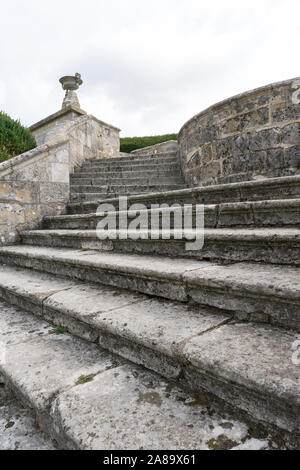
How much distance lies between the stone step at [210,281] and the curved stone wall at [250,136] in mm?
2693

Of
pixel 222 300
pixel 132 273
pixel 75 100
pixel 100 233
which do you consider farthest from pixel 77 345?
pixel 75 100

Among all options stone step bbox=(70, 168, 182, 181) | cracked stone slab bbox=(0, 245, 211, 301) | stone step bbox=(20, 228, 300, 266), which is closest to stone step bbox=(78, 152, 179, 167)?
stone step bbox=(70, 168, 182, 181)

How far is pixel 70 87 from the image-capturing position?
365 inches

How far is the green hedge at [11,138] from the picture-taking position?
439 centimetres

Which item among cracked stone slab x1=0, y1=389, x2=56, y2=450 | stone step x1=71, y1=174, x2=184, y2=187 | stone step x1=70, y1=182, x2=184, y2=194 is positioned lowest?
cracked stone slab x1=0, y1=389, x2=56, y2=450

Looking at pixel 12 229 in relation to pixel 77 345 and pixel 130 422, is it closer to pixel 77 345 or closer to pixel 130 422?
pixel 77 345

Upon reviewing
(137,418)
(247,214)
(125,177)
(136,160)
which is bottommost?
(137,418)

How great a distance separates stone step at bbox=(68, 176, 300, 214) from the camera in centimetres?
242

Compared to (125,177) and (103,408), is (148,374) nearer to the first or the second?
(103,408)

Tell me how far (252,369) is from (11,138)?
4869 millimetres

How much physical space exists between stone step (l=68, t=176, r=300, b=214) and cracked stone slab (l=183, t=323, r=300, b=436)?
1.62 meters

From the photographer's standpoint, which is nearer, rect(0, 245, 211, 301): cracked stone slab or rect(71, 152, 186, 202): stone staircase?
rect(0, 245, 211, 301): cracked stone slab

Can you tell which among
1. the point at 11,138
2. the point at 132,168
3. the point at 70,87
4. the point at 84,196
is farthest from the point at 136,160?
the point at 70,87

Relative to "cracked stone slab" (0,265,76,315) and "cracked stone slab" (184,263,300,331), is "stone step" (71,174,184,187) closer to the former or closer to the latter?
"cracked stone slab" (0,265,76,315)
